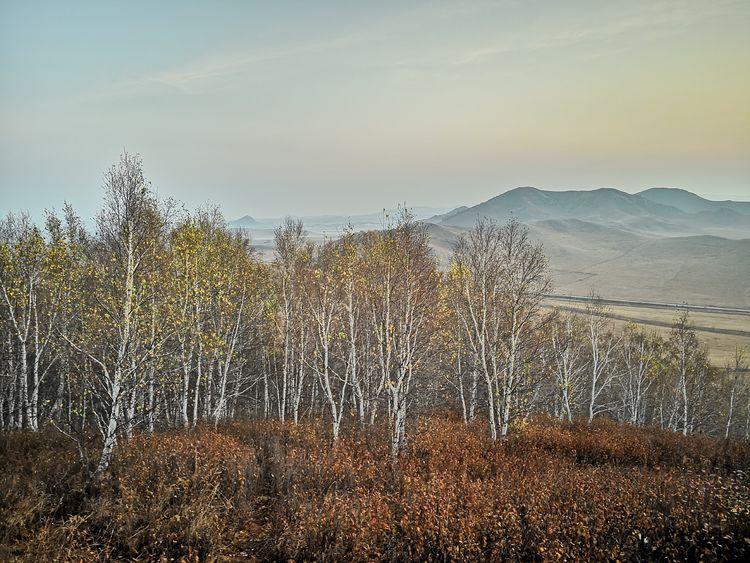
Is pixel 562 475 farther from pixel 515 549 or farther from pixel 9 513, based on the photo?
pixel 9 513

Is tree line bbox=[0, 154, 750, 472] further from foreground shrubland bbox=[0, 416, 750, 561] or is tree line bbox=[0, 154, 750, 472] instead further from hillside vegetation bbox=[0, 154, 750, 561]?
foreground shrubland bbox=[0, 416, 750, 561]

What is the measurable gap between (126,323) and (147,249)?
2.55 meters

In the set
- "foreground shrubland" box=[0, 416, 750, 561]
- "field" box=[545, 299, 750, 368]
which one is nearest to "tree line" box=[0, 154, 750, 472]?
"foreground shrubland" box=[0, 416, 750, 561]

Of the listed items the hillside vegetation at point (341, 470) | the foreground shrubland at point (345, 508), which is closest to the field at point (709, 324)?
the hillside vegetation at point (341, 470)

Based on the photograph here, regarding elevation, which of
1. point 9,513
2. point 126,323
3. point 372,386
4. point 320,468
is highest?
point 126,323

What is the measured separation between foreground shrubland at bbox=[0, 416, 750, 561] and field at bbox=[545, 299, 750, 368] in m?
104

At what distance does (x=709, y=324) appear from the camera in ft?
477

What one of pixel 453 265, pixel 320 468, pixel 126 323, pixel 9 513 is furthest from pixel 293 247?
pixel 9 513

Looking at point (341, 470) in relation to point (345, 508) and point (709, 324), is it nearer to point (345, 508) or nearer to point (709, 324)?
point (345, 508)

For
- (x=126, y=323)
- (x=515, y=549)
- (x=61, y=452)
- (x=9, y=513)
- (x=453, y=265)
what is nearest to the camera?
(x=515, y=549)

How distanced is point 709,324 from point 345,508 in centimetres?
18884

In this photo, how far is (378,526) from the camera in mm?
7930

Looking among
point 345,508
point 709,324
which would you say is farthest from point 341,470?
point 709,324

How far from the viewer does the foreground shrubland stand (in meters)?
7.43
